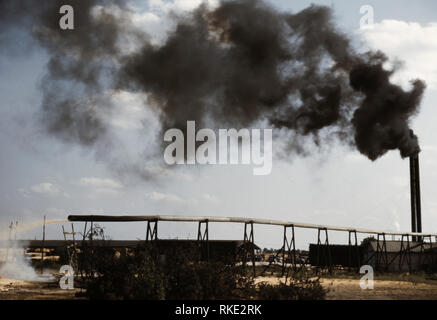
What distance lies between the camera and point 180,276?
13.3 meters

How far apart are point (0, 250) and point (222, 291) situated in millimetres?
37315

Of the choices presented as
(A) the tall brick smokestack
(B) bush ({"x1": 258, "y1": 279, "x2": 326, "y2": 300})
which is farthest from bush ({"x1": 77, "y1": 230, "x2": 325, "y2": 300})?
(A) the tall brick smokestack

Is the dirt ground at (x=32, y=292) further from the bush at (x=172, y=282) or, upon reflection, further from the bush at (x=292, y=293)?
the bush at (x=292, y=293)

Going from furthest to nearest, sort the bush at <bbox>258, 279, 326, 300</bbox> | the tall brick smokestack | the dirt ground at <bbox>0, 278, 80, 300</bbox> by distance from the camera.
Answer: the tall brick smokestack, the dirt ground at <bbox>0, 278, 80, 300</bbox>, the bush at <bbox>258, 279, 326, 300</bbox>

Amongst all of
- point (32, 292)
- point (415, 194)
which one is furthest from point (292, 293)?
point (415, 194)

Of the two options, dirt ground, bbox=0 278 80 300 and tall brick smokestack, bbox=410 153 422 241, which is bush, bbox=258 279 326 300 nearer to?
dirt ground, bbox=0 278 80 300

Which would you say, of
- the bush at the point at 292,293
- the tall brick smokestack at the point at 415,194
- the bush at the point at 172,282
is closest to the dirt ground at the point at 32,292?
the bush at the point at 172,282

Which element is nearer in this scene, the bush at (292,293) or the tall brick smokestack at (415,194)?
the bush at (292,293)

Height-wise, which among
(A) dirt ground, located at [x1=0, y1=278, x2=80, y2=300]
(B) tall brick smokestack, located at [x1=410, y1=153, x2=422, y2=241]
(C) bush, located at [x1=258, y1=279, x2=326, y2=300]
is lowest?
(A) dirt ground, located at [x1=0, y1=278, x2=80, y2=300]

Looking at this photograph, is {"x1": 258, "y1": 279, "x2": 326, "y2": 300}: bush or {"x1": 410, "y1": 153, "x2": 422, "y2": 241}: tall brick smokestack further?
{"x1": 410, "y1": 153, "x2": 422, "y2": 241}: tall brick smokestack

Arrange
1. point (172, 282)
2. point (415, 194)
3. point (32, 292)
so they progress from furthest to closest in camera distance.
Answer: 1. point (415, 194)
2. point (32, 292)
3. point (172, 282)

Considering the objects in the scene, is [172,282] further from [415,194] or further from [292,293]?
[415,194]

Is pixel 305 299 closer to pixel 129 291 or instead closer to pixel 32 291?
pixel 129 291

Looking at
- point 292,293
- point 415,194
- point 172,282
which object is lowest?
point 292,293
